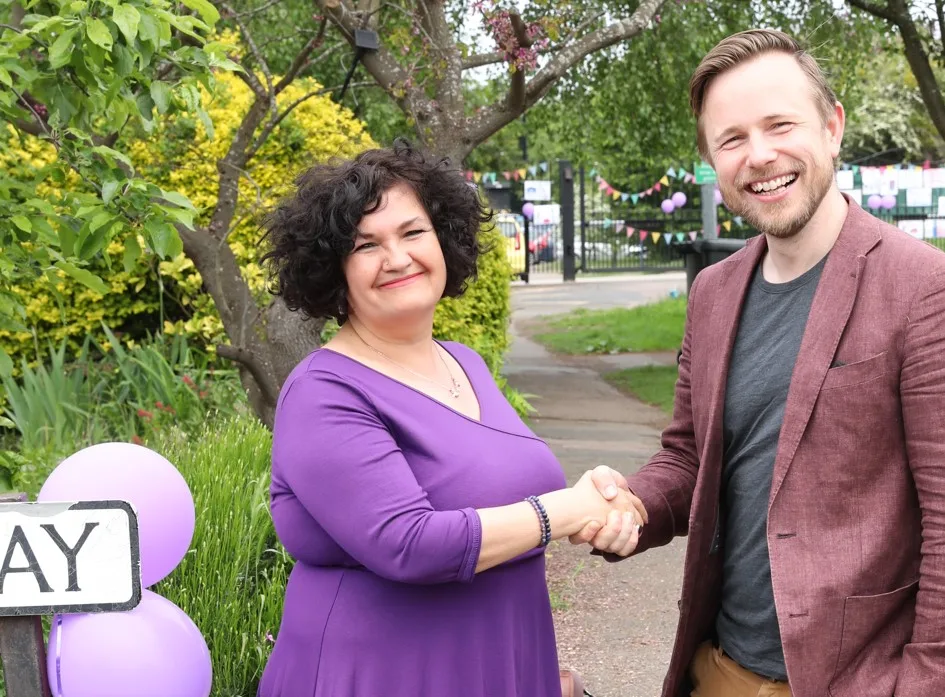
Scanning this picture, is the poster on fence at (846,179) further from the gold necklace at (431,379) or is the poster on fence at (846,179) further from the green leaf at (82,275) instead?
the gold necklace at (431,379)

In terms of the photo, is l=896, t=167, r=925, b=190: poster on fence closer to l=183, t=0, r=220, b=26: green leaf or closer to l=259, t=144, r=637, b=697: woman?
l=183, t=0, r=220, b=26: green leaf

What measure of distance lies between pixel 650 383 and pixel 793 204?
28.1 ft

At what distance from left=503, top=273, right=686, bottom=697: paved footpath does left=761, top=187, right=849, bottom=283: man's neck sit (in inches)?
98.1

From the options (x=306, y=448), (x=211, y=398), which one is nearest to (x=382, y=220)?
(x=306, y=448)

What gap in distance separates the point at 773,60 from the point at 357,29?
342 centimetres

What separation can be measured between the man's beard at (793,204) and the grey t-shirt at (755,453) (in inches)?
4.2

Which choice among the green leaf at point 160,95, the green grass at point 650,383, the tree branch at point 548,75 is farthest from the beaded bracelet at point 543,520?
the green grass at point 650,383

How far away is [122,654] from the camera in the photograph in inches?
86.3

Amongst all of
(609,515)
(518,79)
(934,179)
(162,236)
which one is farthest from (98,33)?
(934,179)

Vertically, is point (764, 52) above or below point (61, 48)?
below

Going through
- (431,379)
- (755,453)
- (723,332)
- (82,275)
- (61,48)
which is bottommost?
(755,453)

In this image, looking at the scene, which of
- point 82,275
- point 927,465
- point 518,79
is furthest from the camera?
point 518,79

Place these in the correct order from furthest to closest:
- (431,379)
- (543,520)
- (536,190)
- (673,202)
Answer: (536,190)
(673,202)
(431,379)
(543,520)

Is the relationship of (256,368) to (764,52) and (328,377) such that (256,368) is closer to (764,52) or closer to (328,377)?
(328,377)
